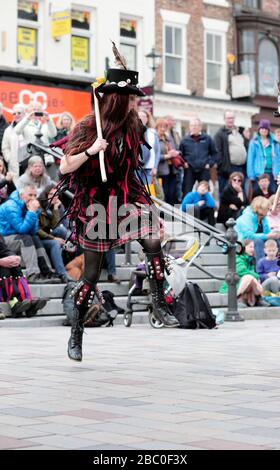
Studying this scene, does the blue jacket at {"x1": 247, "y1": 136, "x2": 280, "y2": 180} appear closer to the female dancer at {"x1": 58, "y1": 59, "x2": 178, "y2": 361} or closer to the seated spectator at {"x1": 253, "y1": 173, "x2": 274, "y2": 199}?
the seated spectator at {"x1": 253, "y1": 173, "x2": 274, "y2": 199}

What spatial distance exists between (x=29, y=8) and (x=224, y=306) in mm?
14910

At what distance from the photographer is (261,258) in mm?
15336

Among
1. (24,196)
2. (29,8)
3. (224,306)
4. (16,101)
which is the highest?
(29,8)

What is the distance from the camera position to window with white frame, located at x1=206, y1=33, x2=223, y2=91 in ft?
109

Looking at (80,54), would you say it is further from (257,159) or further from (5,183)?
(5,183)

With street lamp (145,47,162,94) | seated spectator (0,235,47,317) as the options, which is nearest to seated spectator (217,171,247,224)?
seated spectator (0,235,47,317)

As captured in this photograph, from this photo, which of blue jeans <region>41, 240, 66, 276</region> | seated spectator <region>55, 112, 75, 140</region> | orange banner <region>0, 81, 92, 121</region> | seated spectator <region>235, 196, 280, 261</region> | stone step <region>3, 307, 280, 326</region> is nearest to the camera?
stone step <region>3, 307, 280, 326</region>

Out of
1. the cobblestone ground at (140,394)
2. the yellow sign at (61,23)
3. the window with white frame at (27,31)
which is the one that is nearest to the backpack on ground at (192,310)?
the cobblestone ground at (140,394)

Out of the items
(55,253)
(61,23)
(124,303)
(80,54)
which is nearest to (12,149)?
(55,253)

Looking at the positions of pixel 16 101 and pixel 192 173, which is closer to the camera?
pixel 192 173

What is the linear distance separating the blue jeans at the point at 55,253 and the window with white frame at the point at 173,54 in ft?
62.6

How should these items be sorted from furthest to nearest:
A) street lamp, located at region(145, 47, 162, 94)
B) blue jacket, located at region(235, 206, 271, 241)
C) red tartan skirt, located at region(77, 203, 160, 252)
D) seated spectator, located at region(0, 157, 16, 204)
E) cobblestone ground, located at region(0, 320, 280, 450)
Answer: street lamp, located at region(145, 47, 162, 94) → blue jacket, located at region(235, 206, 271, 241) → seated spectator, located at region(0, 157, 16, 204) → red tartan skirt, located at region(77, 203, 160, 252) → cobblestone ground, located at region(0, 320, 280, 450)
